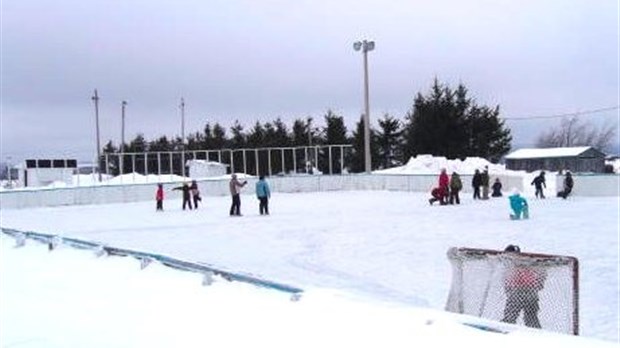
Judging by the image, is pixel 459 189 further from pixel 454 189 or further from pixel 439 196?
pixel 439 196

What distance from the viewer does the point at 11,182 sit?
165 feet

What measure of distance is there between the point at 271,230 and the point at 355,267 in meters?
7.05

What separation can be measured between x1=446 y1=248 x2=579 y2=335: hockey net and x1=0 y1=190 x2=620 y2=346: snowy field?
1.46m

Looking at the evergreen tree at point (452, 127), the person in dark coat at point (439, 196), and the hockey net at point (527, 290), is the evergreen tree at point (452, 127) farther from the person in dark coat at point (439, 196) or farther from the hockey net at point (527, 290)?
the hockey net at point (527, 290)

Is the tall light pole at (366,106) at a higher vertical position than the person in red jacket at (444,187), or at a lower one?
higher

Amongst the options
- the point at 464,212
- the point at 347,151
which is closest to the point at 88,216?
the point at 464,212

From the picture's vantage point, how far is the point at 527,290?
6.48m

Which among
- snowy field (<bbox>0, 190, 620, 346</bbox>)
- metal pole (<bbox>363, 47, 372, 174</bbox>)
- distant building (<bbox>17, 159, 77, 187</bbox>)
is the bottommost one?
snowy field (<bbox>0, 190, 620, 346</bbox>)

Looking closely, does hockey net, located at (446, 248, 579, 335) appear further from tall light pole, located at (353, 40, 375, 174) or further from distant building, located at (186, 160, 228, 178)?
distant building, located at (186, 160, 228, 178)

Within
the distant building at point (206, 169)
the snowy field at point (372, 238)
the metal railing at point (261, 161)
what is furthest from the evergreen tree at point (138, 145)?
the snowy field at point (372, 238)

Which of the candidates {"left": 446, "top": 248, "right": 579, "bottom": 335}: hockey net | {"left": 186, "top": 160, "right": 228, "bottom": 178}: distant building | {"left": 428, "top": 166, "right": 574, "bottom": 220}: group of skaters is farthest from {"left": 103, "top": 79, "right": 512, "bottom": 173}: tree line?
{"left": 446, "top": 248, "right": 579, "bottom": 335}: hockey net

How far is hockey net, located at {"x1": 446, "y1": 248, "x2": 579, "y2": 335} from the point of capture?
636cm

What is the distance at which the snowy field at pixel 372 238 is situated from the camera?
10.8 meters

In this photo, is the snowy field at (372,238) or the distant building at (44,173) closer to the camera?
the snowy field at (372,238)
